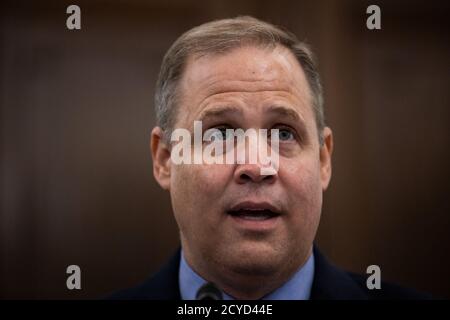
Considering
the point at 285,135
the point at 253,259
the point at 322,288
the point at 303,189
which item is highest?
the point at 285,135

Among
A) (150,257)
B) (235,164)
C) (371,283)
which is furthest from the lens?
(150,257)

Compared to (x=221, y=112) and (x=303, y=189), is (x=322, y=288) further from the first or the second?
(x=221, y=112)

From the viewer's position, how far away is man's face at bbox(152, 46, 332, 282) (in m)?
1.19

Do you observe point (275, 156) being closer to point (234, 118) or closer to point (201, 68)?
point (234, 118)

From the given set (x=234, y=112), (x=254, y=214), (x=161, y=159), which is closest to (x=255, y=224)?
(x=254, y=214)

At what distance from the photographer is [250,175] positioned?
118cm

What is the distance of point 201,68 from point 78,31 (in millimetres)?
699

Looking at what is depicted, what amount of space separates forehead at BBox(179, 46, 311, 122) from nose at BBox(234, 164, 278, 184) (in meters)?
0.18

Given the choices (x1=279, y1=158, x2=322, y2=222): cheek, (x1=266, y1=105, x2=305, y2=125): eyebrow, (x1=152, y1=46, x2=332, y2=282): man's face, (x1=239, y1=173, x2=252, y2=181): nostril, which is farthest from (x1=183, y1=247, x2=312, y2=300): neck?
(x1=266, y1=105, x2=305, y2=125): eyebrow

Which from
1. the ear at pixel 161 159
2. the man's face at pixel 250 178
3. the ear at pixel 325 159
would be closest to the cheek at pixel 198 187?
the man's face at pixel 250 178

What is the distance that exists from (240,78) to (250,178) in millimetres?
248
